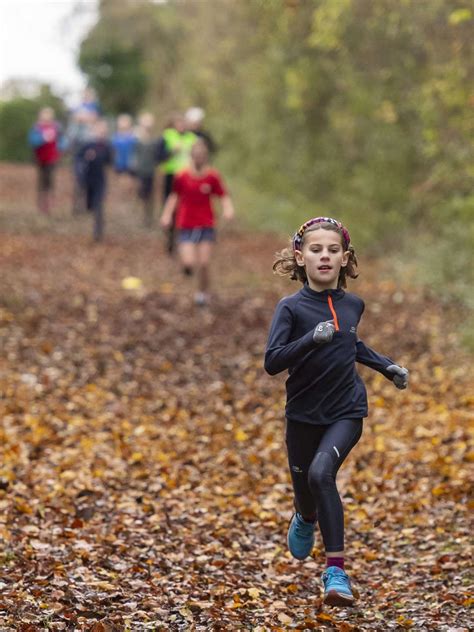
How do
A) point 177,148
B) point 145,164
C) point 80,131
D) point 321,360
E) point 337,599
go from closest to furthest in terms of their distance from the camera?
point 337,599 < point 321,360 < point 177,148 < point 80,131 < point 145,164

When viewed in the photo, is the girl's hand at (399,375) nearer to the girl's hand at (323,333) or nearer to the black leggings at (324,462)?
the black leggings at (324,462)

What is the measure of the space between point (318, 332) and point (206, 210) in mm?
10182

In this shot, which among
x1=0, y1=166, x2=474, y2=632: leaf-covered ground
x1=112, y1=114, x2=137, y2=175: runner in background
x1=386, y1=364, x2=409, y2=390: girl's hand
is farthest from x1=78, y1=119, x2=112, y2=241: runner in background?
x1=386, y1=364, x2=409, y2=390: girl's hand

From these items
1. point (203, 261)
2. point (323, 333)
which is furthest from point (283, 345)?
point (203, 261)

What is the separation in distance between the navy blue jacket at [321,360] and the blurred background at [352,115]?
5977 millimetres

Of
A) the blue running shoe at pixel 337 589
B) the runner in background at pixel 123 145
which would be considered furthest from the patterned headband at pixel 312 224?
the runner in background at pixel 123 145

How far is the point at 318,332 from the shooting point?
5.53 meters

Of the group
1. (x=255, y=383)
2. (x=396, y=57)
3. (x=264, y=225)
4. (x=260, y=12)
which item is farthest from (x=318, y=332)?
(x=264, y=225)

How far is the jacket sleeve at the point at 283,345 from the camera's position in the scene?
568 centimetres

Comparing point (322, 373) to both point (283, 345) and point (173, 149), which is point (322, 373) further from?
→ point (173, 149)

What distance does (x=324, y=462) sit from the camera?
5.82 m

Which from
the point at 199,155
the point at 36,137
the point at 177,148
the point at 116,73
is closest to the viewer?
the point at 199,155

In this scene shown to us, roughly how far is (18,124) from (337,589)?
4268cm

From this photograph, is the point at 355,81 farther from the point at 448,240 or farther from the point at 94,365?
the point at 94,365
